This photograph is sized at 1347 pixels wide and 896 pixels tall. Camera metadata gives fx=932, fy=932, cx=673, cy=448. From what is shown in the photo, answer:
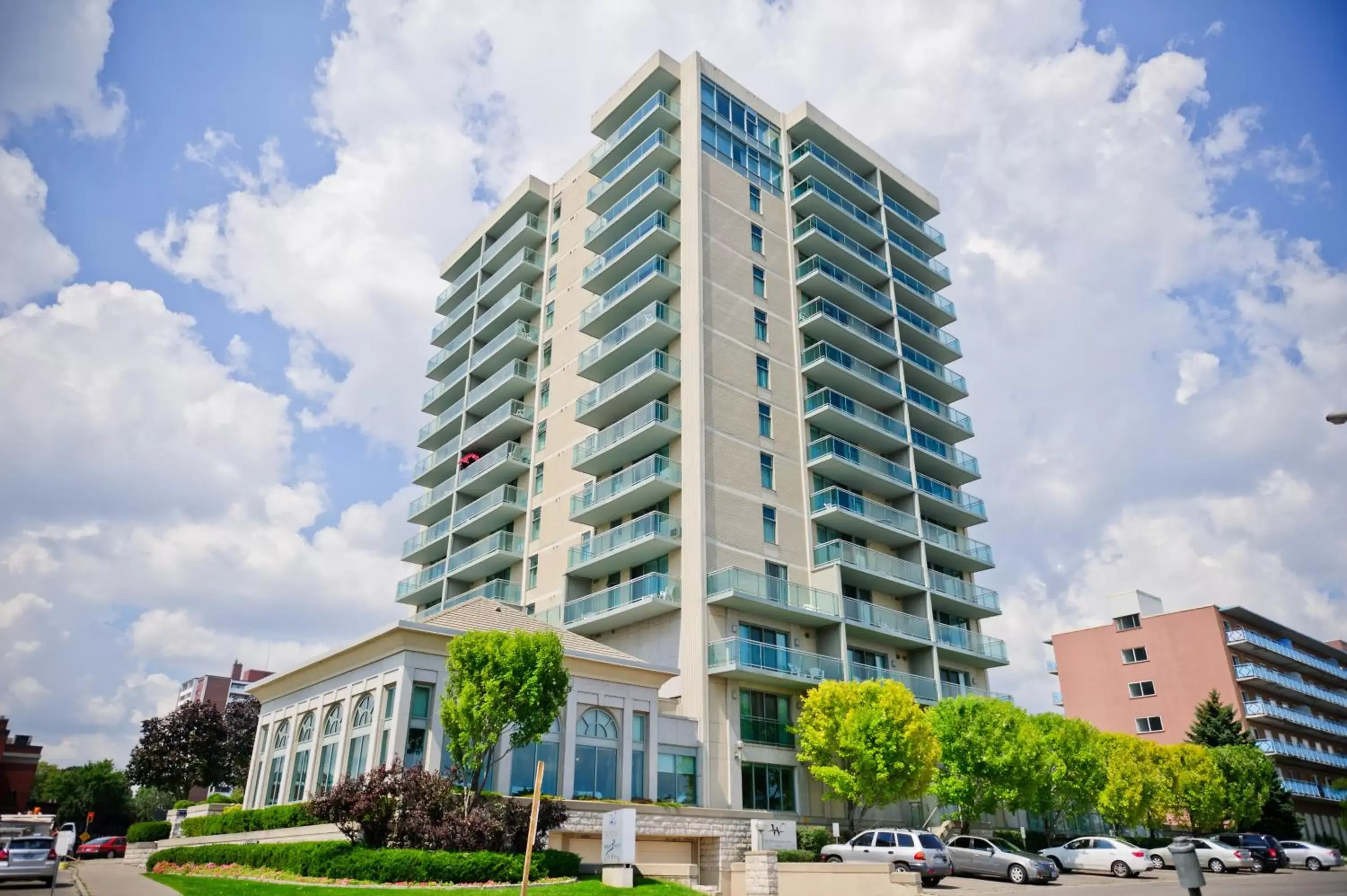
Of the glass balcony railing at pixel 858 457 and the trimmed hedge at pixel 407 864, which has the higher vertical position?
the glass balcony railing at pixel 858 457

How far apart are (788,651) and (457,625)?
14.0 m

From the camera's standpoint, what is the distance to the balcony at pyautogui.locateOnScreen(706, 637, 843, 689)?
36.5m

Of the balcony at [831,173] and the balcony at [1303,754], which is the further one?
the balcony at [1303,754]

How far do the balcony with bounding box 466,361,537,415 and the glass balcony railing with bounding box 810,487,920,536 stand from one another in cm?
1925

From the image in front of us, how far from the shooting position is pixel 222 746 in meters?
59.4

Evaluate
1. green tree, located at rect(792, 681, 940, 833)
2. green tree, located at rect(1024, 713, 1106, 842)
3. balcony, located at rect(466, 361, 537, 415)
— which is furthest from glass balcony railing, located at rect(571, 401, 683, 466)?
green tree, located at rect(1024, 713, 1106, 842)

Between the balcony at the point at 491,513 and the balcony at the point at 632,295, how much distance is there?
1006 centimetres

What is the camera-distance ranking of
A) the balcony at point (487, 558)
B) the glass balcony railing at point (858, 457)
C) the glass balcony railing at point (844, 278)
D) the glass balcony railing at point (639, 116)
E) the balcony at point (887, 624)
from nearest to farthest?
the balcony at point (887, 624), the glass balcony railing at point (858, 457), the glass balcony railing at point (639, 116), the balcony at point (487, 558), the glass balcony railing at point (844, 278)

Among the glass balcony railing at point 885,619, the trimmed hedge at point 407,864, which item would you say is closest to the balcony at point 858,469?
the glass balcony railing at point 885,619


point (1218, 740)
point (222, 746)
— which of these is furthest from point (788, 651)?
point (222, 746)

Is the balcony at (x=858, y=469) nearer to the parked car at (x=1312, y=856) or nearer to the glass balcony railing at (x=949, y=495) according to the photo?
the glass balcony railing at (x=949, y=495)

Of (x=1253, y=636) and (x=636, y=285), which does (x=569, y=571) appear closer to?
(x=636, y=285)

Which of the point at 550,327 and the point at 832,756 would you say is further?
the point at 550,327

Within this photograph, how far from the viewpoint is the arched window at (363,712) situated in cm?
3142
